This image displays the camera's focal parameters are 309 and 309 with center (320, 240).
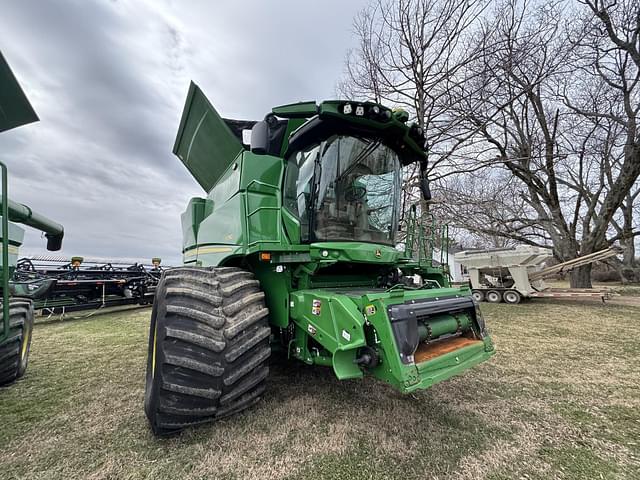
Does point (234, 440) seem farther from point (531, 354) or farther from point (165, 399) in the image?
point (531, 354)

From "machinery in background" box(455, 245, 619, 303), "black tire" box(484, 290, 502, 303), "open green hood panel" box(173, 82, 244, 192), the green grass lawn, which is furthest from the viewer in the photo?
"black tire" box(484, 290, 502, 303)

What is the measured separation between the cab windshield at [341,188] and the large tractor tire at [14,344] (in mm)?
2874

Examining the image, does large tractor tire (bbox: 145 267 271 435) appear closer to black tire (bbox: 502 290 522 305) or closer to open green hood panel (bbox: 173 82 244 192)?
open green hood panel (bbox: 173 82 244 192)

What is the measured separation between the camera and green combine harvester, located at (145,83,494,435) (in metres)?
2.07

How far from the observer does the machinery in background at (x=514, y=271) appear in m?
9.92

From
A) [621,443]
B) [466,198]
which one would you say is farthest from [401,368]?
[466,198]

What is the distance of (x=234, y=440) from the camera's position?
2.16 meters

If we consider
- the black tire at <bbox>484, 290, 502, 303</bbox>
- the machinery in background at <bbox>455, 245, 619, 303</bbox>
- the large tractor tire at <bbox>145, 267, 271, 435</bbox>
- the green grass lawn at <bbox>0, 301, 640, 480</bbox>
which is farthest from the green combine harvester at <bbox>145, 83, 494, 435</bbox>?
the black tire at <bbox>484, 290, 502, 303</bbox>

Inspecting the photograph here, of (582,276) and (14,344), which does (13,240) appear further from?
(582,276)

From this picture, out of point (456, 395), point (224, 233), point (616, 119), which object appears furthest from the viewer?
point (616, 119)

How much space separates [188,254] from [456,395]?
13.0 ft

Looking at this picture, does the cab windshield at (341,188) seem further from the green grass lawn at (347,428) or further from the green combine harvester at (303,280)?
the green grass lawn at (347,428)

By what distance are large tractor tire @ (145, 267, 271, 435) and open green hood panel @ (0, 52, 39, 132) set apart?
1.72 meters

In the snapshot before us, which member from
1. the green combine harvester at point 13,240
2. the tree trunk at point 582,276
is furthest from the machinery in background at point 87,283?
the tree trunk at point 582,276
